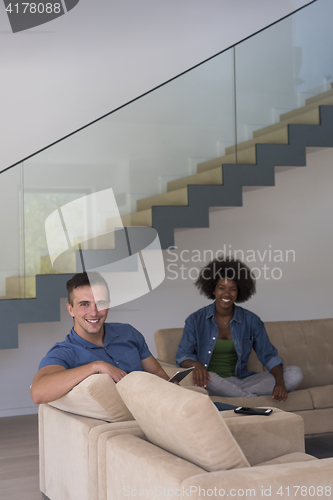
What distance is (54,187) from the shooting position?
4086 mm

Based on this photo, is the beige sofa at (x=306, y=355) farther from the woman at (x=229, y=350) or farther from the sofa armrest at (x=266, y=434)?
the sofa armrest at (x=266, y=434)

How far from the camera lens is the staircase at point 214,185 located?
4020mm

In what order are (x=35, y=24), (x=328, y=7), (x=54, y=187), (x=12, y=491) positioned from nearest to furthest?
(x=12, y=491)
(x=54, y=187)
(x=328, y=7)
(x=35, y=24)

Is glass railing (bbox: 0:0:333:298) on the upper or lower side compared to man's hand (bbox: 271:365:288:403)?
upper

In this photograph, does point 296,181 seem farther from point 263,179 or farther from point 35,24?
point 35,24

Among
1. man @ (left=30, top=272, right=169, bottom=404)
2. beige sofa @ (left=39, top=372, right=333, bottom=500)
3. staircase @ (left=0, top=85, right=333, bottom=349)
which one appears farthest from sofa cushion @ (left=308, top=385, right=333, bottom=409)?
staircase @ (left=0, top=85, right=333, bottom=349)

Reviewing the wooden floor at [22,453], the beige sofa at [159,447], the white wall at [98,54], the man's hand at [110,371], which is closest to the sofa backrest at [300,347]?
the wooden floor at [22,453]

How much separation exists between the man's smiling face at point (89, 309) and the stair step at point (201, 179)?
6.19 ft

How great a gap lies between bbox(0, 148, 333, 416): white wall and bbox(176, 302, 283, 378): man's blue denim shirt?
1622 millimetres

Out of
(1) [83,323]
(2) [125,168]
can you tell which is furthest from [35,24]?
(1) [83,323]

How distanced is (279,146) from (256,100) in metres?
0.44

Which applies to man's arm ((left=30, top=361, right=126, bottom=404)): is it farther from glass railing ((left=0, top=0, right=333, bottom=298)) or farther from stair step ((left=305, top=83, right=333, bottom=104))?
stair step ((left=305, top=83, right=333, bottom=104))

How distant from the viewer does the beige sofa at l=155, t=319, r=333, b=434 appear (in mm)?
3527

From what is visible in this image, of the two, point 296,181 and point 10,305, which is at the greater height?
point 296,181
